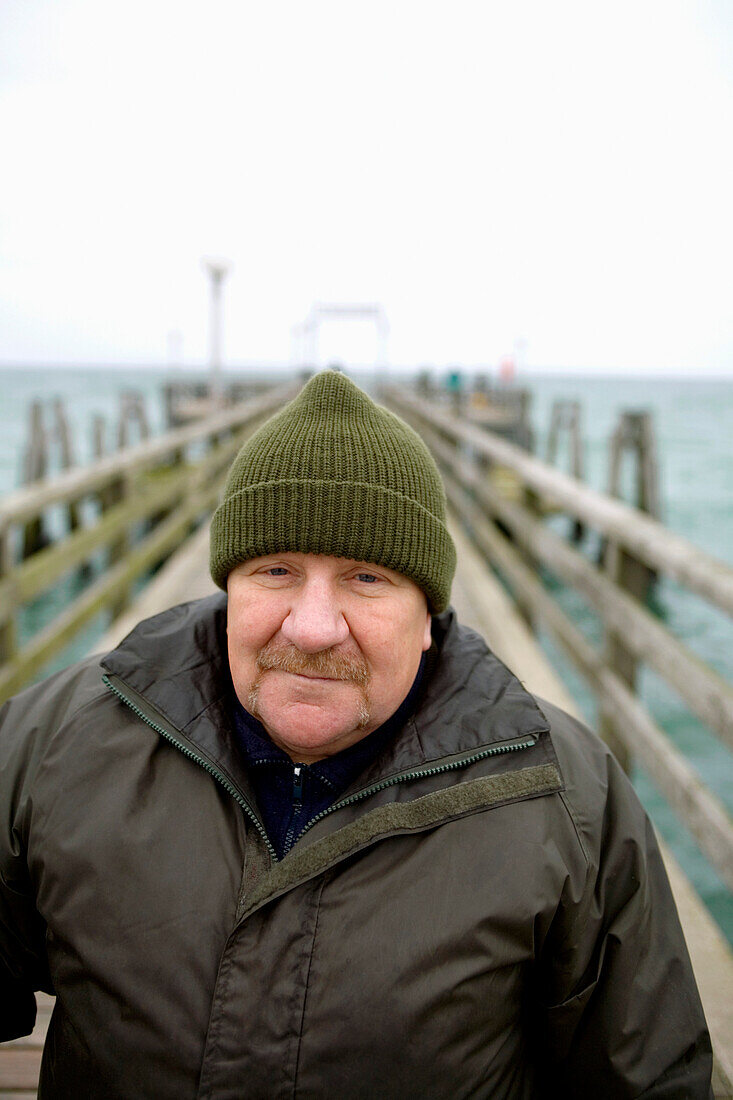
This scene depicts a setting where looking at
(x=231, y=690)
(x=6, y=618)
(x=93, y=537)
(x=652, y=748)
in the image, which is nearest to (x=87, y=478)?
(x=93, y=537)

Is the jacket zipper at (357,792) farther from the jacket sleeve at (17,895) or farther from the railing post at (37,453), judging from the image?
the railing post at (37,453)

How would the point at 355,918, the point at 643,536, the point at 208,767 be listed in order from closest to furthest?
the point at 355,918, the point at 208,767, the point at 643,536

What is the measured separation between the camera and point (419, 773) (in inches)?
48.5

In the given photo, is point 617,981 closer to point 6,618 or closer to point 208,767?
point 208,767

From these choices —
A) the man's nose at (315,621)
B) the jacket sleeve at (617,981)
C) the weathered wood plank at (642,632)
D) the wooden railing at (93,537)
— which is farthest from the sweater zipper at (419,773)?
the wooden railing at (93,537)

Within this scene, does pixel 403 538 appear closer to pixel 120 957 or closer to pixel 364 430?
pixel 364 430

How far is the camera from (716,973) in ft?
5.52

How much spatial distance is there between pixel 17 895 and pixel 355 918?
21.2 inches

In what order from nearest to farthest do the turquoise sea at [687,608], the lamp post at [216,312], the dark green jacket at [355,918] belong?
the dark green jacket at [355,918], the turquoise sea at [687,608], the lamp post at [216,312]

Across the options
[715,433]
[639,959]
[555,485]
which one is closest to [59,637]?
[555,485]

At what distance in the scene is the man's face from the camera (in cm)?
128

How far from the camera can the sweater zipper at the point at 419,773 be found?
1221 mm

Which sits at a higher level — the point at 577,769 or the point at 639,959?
the point at 577,769

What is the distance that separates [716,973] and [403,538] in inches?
44.0
